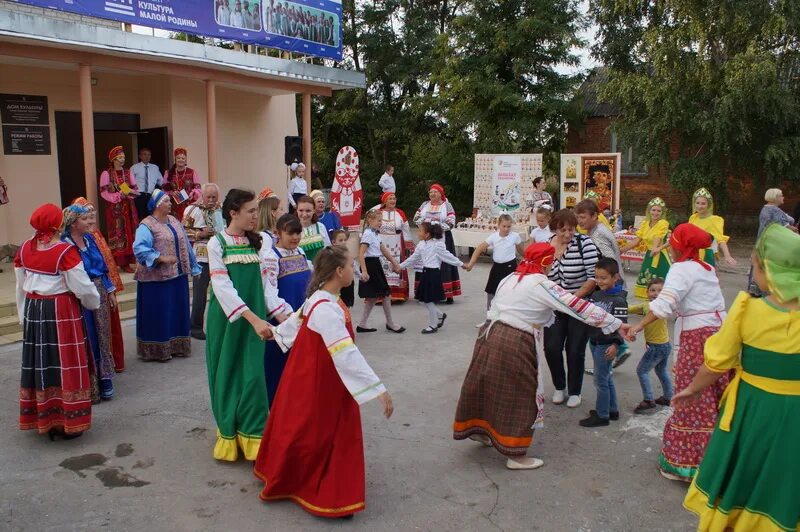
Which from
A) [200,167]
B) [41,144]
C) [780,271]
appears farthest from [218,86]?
[780,271]

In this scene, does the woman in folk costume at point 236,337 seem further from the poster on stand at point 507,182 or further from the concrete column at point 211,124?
the poster on stand at point 507,182

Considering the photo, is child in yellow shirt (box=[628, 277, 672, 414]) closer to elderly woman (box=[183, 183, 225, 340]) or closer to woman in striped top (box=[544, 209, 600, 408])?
woman in striped top (box=[544, 209, 600, 408])

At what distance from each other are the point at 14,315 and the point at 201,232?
2686 mm

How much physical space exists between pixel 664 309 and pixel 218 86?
11.5 m

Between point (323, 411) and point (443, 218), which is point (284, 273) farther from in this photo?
point (443, 218)

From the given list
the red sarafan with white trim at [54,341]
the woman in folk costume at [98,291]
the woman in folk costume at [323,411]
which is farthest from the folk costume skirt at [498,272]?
the red sarafan with white trim at [54,341]

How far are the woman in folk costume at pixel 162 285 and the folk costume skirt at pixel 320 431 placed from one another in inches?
140

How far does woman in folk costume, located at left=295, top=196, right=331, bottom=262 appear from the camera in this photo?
21.1 ft

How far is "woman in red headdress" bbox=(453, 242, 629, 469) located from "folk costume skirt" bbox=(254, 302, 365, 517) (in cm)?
111

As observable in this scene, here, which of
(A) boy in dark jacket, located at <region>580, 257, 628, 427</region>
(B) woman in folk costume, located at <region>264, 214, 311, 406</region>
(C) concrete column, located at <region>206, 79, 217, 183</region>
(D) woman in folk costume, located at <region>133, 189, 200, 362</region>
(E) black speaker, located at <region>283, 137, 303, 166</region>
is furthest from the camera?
(E) black speaker, located at <region>283, 137, 303, 166</region>

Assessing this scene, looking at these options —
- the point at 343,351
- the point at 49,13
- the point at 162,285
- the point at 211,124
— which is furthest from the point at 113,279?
the point at 49,13

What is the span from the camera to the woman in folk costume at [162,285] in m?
6.86

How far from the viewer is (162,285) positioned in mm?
6965

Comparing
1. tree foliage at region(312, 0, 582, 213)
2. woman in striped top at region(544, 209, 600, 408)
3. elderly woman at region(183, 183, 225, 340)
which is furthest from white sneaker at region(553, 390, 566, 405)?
tree foliage at region(312, 0, 582, 213)
